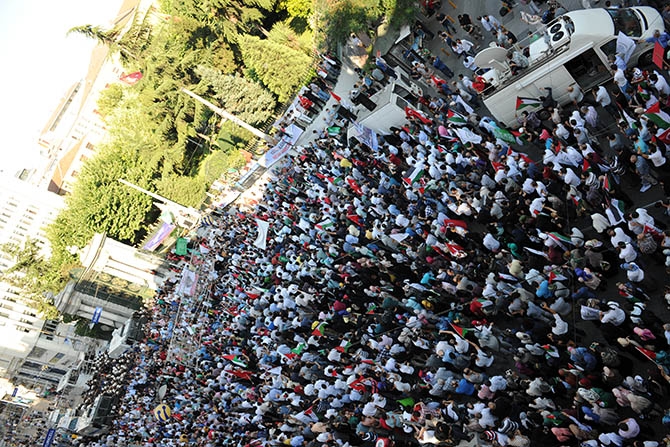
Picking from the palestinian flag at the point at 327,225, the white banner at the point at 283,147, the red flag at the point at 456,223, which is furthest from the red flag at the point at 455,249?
the white banner at the point at 283,147

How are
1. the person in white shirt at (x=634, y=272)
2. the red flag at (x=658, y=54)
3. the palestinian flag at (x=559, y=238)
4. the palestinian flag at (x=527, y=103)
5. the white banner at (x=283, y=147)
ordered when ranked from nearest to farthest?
the person in white shirt at (x=634, y=272), the palestinian flag at (x=559, y=238), the red flag at (x=658, y=54), the palestinian flag at (x=527, y=103), the white banner at (x=283, y=147)

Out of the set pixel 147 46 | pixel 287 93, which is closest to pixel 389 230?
pixel 287 93

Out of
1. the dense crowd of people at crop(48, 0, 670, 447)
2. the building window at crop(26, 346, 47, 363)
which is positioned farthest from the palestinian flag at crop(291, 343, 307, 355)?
the building window at crop(26, 346, 47, 363)

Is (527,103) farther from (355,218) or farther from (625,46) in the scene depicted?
(355,218)

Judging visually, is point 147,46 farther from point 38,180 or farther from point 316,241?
point 38,180

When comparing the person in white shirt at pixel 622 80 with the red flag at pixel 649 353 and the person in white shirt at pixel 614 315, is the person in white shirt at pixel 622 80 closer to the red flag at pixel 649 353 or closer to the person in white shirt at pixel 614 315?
the person in white shirt at pixel 614 315

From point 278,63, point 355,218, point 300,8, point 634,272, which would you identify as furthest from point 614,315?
point 300,8

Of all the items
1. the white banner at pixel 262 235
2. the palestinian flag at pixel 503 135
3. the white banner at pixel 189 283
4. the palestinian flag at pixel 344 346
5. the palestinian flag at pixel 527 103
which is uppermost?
the palestinian flag at pixel 527 103

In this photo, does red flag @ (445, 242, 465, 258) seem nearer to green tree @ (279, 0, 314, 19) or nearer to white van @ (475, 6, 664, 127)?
white van @ (475, 6, 664, 127)
